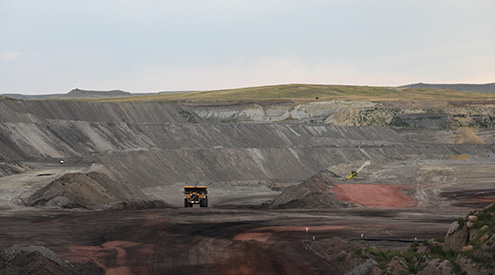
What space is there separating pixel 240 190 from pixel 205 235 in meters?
32.2

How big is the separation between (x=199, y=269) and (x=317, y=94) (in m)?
136

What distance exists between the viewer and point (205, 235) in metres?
26.5

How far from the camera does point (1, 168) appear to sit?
142 feet

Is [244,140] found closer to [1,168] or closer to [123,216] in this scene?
[1,168]

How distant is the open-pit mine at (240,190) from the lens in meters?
20.3

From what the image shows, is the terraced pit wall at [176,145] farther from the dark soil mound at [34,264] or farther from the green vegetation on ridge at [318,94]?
the green vegetation on ridge at [318,94]

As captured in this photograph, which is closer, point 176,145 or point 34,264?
point 34,264

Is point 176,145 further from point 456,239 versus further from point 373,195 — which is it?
point 456,239

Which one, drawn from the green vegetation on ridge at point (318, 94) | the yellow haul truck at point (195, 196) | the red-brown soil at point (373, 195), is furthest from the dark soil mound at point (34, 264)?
the green vegetation on ridge at point (318, 94)

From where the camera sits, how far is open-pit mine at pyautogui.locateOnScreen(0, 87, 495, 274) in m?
20.3

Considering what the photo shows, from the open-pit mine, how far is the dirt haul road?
4.0 inches

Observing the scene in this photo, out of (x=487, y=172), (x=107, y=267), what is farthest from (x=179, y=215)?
(x=487, y=172)

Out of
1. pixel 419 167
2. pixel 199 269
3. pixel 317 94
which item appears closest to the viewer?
pixel 199 269

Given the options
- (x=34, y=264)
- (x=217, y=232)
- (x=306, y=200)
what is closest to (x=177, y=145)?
(x=306, y=200)
